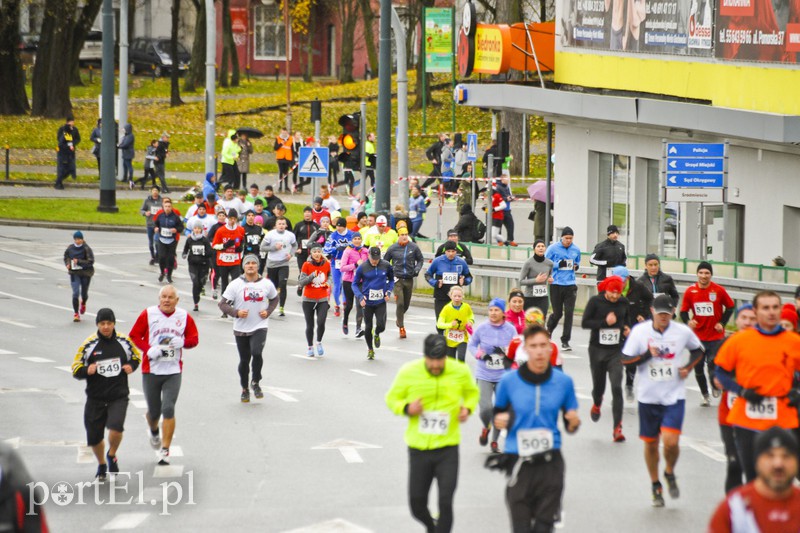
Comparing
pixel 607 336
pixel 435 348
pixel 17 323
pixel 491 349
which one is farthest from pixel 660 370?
pixel 17 323

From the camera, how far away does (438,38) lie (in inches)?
2034

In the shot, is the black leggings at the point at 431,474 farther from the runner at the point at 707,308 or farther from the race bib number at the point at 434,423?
the runner at the point at 707,308

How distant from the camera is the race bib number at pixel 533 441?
32.3ft

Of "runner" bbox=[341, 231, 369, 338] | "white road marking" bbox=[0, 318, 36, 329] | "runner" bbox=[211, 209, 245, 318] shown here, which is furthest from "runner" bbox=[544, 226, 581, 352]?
"white road marking" bbox=[0, 318, 36, 329]

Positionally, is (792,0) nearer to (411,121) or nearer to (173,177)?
(173,177)

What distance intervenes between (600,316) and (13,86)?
4555 centimetres

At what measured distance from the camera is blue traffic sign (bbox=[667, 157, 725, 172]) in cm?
2345

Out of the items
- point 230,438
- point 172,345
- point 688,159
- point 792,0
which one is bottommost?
point 230,438

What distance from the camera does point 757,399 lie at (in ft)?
36.1

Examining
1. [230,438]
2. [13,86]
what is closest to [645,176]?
[230,438]

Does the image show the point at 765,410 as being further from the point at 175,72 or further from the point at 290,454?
the point at 175,72

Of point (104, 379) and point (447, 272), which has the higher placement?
point (447, 272)

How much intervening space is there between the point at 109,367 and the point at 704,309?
22.7ft

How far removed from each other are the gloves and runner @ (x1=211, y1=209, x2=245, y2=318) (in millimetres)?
15850
